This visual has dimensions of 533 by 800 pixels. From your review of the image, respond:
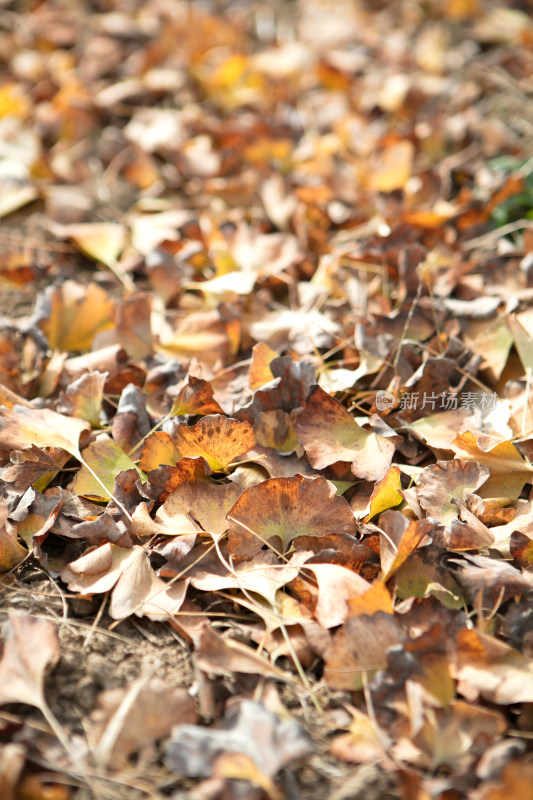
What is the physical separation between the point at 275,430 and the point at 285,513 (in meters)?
0.12

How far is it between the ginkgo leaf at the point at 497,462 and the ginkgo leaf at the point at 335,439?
81mm

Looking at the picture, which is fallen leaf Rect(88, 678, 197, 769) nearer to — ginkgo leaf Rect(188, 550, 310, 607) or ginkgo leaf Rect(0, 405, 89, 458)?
ginkgo leaf Rect(188, 550, 310, 607)

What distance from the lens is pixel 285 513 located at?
71 cm

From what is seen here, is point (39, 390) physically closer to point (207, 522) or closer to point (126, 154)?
point (207, 522)

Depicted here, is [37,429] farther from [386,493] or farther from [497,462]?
[497,462]

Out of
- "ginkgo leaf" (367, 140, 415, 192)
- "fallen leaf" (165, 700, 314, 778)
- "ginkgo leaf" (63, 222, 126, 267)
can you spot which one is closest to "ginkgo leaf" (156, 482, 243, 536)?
"fallen leaf" (165, 700, 314, 778)

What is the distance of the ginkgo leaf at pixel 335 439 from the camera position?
756 mm

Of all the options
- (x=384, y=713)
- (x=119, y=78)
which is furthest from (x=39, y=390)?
(x=119, y=78)

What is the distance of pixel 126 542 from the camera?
712 mm

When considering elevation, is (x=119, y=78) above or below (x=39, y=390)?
above

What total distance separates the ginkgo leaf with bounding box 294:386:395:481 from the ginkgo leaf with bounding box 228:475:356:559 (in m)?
0.06

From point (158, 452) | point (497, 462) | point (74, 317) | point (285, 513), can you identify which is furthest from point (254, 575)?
point (74, 317)

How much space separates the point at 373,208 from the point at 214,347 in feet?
1.52

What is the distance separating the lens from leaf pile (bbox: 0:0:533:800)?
1.86 feet
